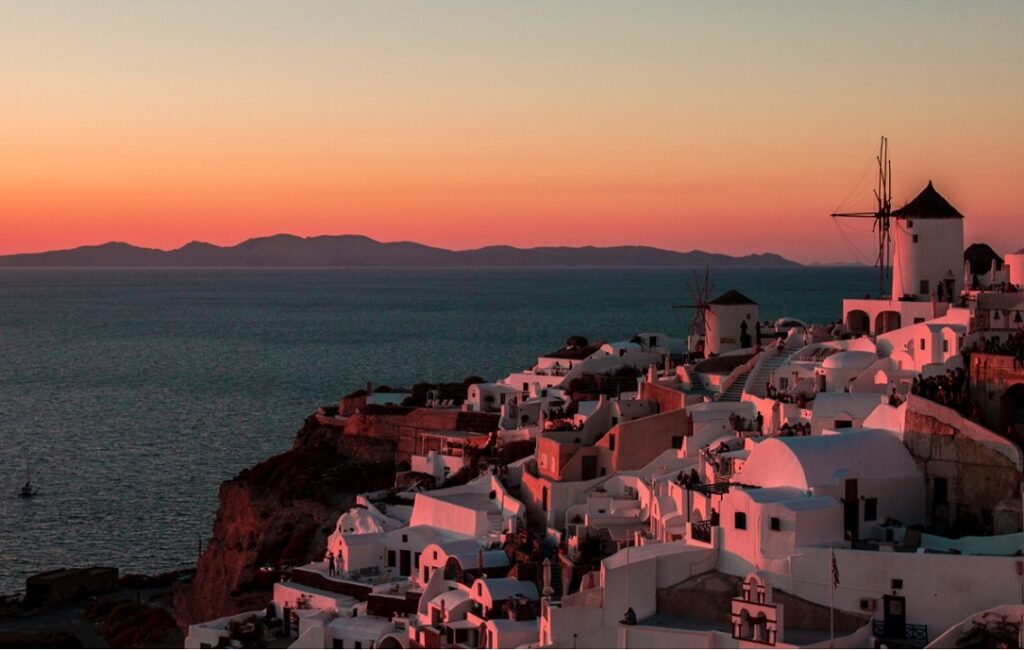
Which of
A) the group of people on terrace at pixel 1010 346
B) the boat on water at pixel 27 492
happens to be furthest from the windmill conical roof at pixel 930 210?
the boat on water at pixel 27 492

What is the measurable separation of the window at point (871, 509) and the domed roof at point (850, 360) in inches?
385

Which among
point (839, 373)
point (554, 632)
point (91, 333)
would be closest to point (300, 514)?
point (839, 373)

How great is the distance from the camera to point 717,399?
152ft

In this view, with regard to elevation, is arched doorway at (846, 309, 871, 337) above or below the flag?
above

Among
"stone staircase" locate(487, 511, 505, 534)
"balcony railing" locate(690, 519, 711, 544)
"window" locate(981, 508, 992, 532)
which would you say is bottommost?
"stone staircase" locate(487, 511, 505, 534)

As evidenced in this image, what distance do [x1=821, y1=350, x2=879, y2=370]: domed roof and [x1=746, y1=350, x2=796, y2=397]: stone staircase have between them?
2576 mm

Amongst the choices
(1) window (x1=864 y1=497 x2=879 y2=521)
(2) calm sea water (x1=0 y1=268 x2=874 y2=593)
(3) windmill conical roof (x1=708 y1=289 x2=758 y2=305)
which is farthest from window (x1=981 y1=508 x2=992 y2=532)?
(2) calm sea water (x1=0 y1=268 x2=874 y2=593)

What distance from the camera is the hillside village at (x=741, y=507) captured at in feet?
98.6

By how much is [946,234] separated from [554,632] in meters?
22.9

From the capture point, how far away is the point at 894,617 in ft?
96.7

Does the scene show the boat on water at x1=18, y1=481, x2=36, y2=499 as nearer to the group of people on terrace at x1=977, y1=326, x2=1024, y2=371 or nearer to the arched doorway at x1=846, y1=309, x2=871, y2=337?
the arched doorway at x1=846, y1=309, x2=871, y2=337

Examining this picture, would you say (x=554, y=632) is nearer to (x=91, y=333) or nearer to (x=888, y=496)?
(x=888, y=496)

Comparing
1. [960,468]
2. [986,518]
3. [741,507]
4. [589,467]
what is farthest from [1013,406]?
[589,467]

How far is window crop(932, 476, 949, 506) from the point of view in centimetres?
3362
